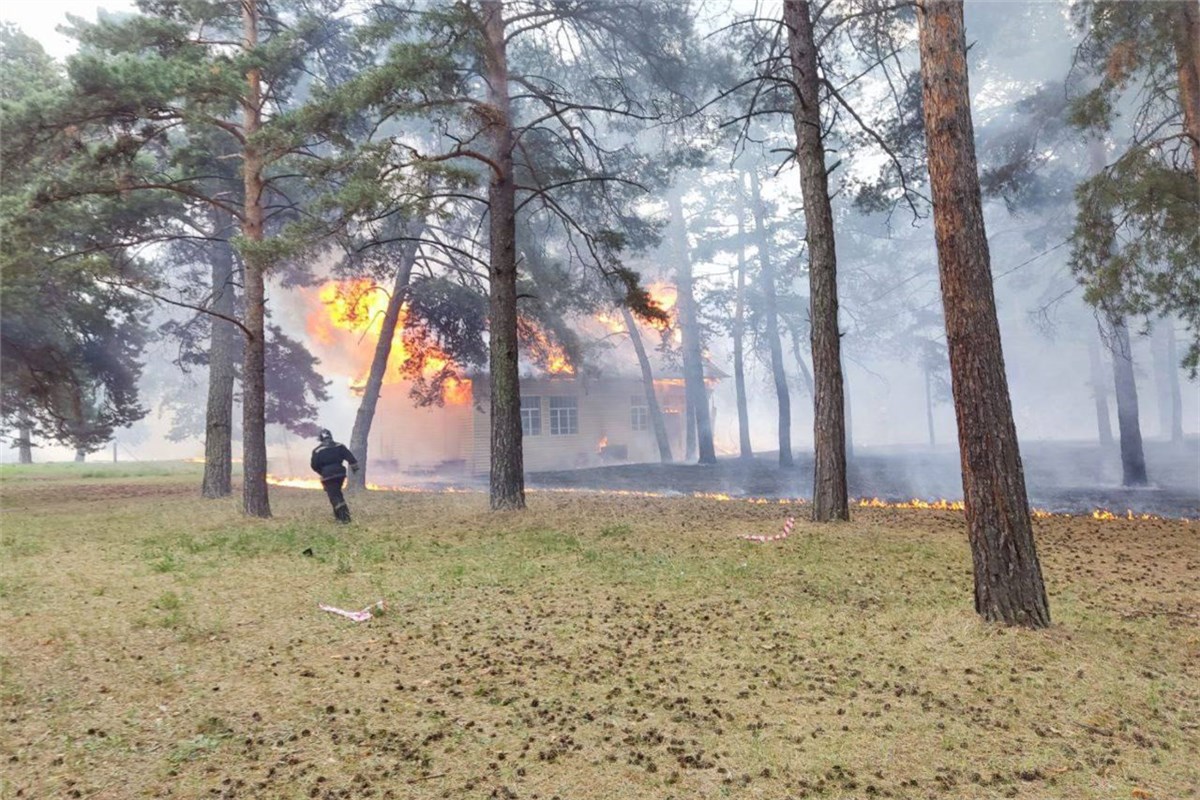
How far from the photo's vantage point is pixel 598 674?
484 cm

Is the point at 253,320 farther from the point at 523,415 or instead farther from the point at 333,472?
the point at 523,415

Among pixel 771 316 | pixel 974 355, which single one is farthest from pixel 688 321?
pixel 974 355

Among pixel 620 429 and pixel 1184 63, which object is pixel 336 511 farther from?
pixel 620 429

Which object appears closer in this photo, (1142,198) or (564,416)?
(1142,198)

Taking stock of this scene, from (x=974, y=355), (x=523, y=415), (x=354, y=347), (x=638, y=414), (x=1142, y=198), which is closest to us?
(x=974, y=355)

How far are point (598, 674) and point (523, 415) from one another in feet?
97.4

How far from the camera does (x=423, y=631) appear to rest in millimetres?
5820

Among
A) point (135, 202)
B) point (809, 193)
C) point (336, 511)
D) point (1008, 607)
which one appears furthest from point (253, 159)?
point (1008, 607)

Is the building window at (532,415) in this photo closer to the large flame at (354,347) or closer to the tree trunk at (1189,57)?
the large flame at (354,347)

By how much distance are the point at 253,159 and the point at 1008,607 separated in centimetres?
1311

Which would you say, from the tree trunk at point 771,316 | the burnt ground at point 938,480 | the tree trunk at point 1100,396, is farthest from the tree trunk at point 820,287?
the tree trunk at point 1100,396

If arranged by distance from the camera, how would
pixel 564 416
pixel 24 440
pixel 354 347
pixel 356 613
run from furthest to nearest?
pixel 354 347 → pixel 564 416 → pixel 24 440 → pixel 356 613

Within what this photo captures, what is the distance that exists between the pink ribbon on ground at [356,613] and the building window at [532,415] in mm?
27921

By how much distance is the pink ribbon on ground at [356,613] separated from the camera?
613 centimetres
